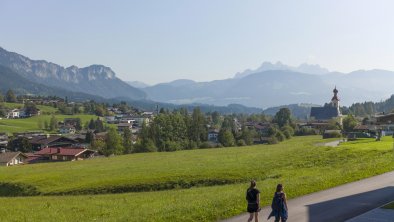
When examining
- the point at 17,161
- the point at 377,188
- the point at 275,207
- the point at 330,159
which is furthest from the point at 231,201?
the point at 17,161

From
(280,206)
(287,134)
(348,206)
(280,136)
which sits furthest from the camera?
(287,134)

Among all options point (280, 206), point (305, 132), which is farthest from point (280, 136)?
point (280, 206)

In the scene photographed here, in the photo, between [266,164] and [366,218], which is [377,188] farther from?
[266,164]

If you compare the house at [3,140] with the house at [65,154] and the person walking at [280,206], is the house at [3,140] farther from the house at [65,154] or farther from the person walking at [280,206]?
the person walking at [280,206]

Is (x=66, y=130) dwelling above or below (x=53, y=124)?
below

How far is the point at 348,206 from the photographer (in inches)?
942

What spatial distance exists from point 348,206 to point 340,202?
0.90m

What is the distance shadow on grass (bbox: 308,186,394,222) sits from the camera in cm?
2186

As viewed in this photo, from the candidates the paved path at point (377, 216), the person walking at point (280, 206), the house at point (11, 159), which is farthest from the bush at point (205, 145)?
the person walking at point (280, 206)

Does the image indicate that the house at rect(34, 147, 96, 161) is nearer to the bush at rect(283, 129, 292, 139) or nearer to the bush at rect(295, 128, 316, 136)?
the bush at rect(283, 129, 292, 139)

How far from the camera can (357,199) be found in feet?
84.2

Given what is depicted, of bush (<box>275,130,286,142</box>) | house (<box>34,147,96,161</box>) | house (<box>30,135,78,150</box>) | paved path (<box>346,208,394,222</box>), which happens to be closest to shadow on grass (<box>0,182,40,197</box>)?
paved path (<box>346,208,394,222</box>)

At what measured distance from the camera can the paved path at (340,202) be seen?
21.8 m

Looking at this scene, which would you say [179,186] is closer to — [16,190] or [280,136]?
[16,190]
